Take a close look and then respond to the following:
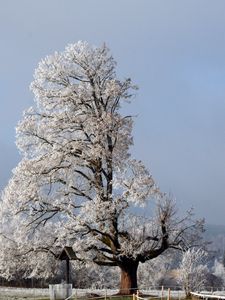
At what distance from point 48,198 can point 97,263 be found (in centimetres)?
497

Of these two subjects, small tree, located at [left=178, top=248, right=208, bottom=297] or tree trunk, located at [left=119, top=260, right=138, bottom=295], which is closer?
small tree, located at [left=178, top=248, right=208, bottom=297]

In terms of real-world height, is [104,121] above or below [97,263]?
above

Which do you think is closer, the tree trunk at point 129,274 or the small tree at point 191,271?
the small tree at point 191,271

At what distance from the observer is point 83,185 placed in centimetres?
4069

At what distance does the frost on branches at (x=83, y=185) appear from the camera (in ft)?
127

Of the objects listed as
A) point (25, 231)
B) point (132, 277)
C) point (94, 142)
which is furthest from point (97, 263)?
point (94, 142)

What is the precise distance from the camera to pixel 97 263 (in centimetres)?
3984

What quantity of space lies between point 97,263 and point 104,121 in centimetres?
867

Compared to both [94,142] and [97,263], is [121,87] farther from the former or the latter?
[97,263]

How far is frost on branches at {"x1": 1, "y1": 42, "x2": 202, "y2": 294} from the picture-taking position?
127 feet

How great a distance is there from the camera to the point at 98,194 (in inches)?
1548

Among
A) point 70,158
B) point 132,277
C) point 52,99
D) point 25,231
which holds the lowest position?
point 132,277

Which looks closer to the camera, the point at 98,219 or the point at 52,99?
the point at 98,219

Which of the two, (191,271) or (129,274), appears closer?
(191,271)
